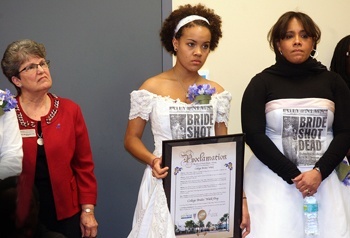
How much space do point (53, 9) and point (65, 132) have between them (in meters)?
0.99

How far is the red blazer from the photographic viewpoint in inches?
91.0

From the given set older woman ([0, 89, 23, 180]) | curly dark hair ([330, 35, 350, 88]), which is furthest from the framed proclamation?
curly dark hair ([330, 35, 350, 88])

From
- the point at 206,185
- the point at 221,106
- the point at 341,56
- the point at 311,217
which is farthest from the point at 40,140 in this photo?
the point at 341,56

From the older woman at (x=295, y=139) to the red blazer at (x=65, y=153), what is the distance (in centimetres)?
86

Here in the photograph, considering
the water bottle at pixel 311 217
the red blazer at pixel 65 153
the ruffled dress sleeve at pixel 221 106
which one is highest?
the ruffled dress sleeve at pixel 221 106

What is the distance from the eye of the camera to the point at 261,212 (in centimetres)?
247

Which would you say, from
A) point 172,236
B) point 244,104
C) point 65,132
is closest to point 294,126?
point 244,104

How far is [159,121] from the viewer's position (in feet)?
7.89

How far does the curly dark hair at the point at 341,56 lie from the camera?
11.1 feet

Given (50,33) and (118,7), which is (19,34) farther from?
(118,7)

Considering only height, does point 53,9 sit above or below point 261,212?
above

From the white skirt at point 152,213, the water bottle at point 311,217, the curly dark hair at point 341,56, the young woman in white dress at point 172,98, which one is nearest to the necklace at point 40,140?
the young woman in white dress at point 172,98

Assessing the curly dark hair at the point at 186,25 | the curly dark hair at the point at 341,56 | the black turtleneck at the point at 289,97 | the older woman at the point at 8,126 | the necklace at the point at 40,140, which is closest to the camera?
the older woman at the point at 8,126

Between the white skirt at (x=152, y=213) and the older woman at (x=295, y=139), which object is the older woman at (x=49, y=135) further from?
the older woman at (x=295, y=139)
